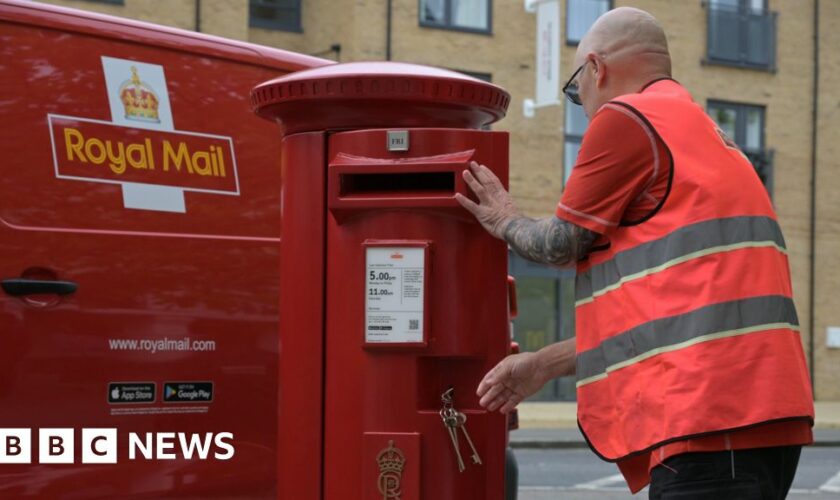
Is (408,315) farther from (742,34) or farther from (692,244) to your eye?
(742,34)

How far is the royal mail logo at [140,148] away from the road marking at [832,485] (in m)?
8.26

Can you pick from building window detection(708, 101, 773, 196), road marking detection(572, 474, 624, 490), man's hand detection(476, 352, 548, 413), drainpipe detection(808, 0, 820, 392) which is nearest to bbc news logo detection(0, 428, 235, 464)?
man's hand detection(476, 352, 548, 413)

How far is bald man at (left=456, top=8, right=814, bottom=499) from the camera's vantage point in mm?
2744

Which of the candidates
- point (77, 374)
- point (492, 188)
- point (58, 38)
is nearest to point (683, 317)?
point (492, 188)

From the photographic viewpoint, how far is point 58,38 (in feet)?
14.2

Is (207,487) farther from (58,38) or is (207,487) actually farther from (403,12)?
(403,12)

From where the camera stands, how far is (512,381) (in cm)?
325

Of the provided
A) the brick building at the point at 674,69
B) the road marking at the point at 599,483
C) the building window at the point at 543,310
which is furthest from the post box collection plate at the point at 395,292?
the building window at the point at 543,310

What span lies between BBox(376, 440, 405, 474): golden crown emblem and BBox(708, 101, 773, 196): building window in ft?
74.6

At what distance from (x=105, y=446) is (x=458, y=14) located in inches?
772

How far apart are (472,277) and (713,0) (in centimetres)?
2327

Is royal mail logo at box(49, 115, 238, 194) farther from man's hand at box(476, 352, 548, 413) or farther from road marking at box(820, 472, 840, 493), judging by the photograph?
road marking at box(820, 472, 840, 493)

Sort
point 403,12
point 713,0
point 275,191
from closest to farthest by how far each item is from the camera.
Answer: point 275,191, point 403,12, point 713,0

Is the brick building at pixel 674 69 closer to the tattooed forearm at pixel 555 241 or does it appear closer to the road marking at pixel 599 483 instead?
the road marking at pixel 599 483
